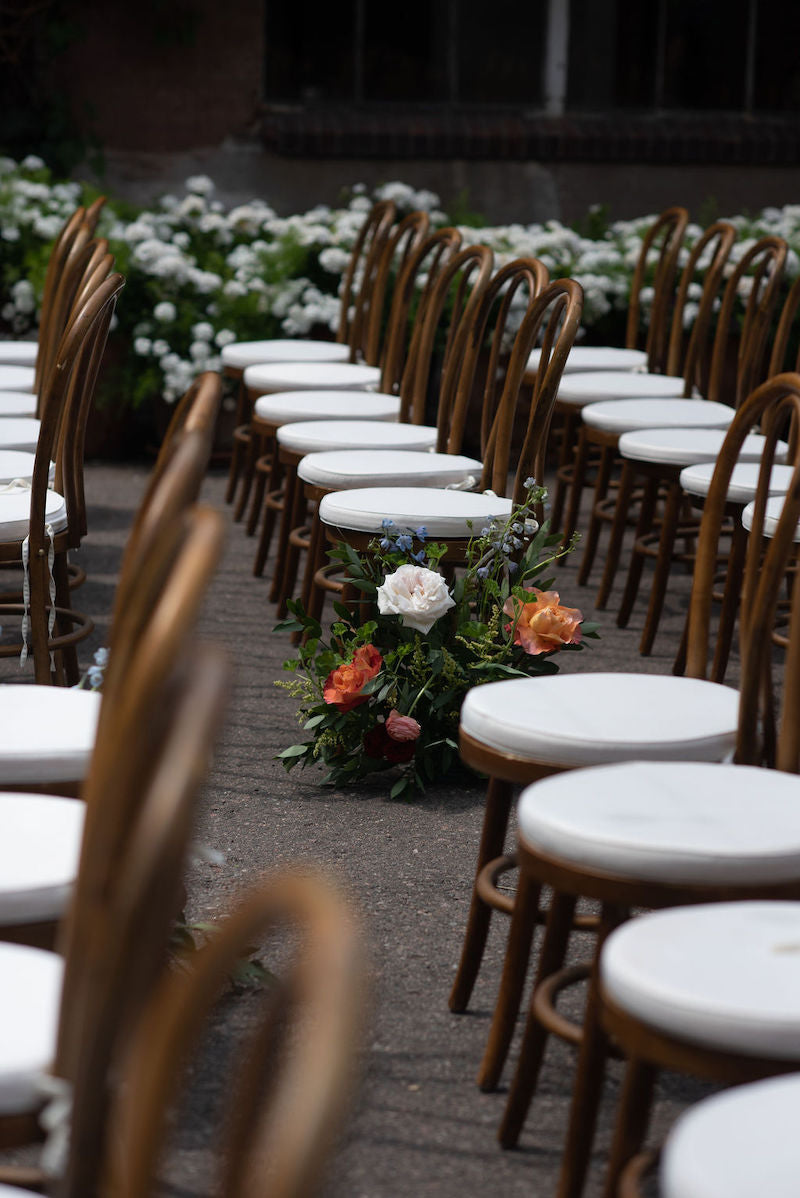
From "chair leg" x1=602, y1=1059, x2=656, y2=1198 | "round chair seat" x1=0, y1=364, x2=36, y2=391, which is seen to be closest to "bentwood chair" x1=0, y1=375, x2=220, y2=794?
"chair leg" x1=602, y1=1059, x2=656, y2=1198

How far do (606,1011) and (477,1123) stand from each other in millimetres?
636

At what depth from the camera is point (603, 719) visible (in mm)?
1922

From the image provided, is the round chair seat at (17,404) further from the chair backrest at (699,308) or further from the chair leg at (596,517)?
the chair backrest at (699,308)

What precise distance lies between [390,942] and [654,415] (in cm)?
221

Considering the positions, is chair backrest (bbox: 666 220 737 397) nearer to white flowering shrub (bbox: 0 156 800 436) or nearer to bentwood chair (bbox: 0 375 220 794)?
white flowering shrub (bbox: 0 156 800 436)

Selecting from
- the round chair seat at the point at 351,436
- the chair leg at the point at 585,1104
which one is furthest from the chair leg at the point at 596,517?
the chair leg at the point at 585,1104

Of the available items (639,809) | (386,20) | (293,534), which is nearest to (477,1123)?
(639,809)

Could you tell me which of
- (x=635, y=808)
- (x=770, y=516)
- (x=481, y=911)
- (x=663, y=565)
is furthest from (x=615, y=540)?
(x=635, y=808)

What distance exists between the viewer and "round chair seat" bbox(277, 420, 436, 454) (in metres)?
3.88

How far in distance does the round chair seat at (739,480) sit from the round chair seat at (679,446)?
0.08 ft

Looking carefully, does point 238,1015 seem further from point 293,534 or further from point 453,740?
point 293,534

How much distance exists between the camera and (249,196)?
811 centimetres

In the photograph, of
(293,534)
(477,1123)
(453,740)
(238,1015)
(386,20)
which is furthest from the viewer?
(386,20)

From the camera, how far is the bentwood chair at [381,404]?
403cm
